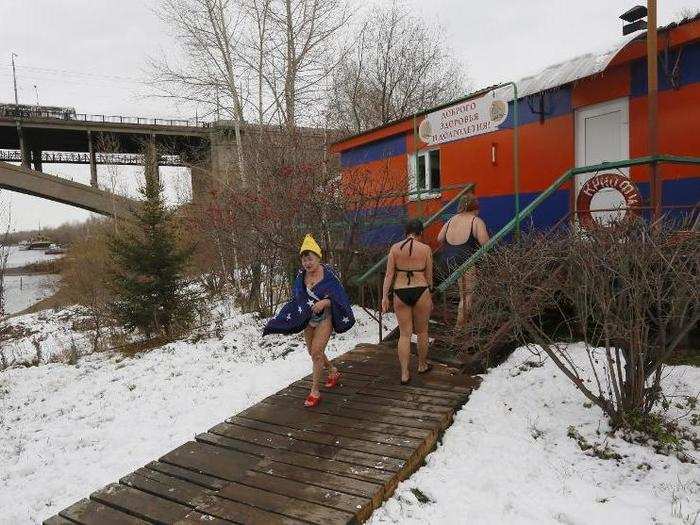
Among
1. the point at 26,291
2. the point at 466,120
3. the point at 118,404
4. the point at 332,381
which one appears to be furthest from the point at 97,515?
the point at 26,291

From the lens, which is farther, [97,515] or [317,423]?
[317,423]

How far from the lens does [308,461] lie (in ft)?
12.5

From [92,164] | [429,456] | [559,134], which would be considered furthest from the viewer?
[92,164]

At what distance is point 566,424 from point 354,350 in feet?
10.3

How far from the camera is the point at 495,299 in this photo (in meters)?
4.10

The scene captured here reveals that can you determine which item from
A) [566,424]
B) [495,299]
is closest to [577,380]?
[566,424]

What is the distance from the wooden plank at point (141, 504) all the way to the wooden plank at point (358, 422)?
62.8 inches

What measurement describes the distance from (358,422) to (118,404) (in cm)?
378

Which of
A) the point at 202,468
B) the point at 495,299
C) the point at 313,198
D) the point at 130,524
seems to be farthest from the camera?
the point at 313,198

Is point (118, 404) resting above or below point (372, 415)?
below

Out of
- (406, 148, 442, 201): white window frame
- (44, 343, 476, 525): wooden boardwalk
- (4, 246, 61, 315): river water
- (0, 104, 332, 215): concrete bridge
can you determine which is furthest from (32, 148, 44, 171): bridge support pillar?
(44, 343, 476, 525): wooden boardwalk

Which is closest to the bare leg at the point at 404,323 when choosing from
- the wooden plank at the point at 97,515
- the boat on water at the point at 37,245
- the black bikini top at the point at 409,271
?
the black bikini top at the point at 409,271

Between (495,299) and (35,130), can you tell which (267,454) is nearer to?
(495,299)

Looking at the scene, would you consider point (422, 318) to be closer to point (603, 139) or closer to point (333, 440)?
point (333, 440)
